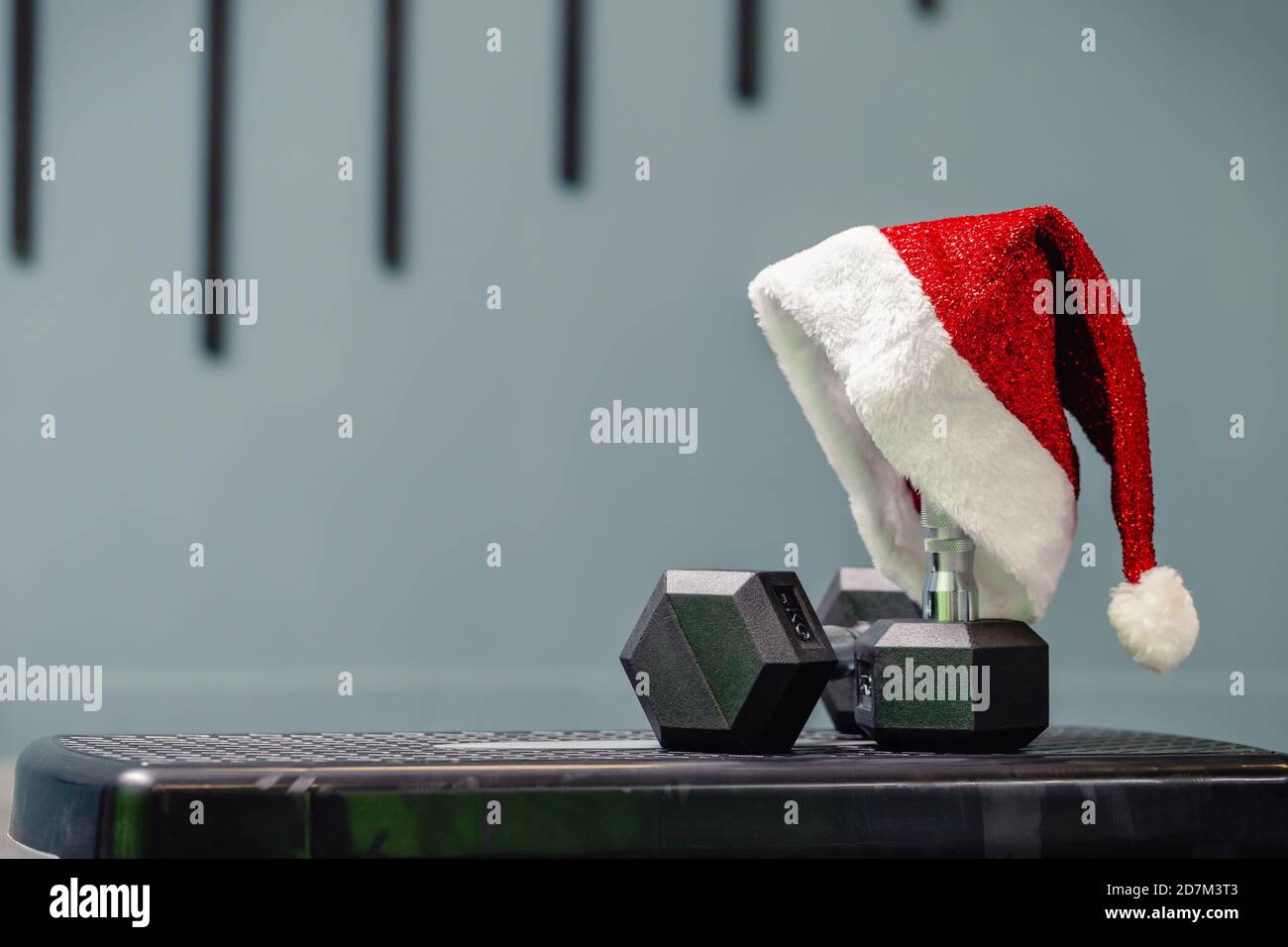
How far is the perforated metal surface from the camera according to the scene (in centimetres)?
71

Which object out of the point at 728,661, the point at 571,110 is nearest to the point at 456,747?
the point at 728,661

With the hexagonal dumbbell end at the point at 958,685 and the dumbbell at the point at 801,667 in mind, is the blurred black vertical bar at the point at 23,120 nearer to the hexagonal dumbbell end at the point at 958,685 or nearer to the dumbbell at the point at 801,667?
the dumbbell at the point at 801,667

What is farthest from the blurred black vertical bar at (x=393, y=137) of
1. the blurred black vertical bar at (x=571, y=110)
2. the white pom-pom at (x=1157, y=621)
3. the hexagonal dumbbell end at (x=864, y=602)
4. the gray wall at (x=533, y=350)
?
the white pom-pom at (x=1157, y=621)

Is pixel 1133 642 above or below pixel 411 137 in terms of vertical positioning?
below

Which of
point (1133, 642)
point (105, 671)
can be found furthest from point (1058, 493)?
point (105, 671)

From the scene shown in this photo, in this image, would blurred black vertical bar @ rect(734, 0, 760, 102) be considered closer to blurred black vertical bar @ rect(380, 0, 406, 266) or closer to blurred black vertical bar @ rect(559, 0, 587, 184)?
blurred black vertical bar @ rect(559, 0, 587, 184)

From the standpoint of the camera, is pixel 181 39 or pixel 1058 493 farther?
pixel 181 39

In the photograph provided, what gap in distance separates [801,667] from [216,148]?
1225 millimetres

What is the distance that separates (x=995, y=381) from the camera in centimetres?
74

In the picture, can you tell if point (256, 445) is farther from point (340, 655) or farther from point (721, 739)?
point (721, 739)

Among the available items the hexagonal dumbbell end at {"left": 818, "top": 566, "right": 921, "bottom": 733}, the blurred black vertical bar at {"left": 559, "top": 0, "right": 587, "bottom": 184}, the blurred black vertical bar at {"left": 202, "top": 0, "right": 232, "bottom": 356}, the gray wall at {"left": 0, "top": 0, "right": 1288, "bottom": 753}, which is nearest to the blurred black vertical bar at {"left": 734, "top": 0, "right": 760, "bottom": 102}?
the gray wall at {"left": 0, "top": 0, "right": 1288, "bottom": 753}

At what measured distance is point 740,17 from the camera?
162 centimetres
